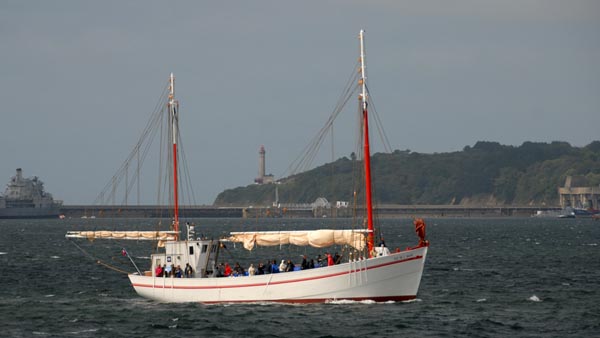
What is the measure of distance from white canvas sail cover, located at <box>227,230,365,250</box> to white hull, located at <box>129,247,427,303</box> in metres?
2.32

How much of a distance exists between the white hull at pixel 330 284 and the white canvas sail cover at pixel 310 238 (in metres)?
2.32

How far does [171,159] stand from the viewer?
220 ft

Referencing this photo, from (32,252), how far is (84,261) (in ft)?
63.8

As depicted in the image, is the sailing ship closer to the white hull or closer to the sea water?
the white hull

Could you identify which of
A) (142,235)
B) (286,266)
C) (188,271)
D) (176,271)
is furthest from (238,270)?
(142,235)

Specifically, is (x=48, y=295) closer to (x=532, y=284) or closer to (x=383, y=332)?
(x=383, y=332)

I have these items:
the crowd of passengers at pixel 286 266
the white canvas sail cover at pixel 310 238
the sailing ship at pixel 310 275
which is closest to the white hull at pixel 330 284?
the sailing ship at pixel 310 275

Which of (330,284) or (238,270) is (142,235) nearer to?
(238,270)

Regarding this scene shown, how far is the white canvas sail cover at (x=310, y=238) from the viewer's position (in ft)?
194

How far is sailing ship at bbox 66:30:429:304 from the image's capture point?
56.6 meters

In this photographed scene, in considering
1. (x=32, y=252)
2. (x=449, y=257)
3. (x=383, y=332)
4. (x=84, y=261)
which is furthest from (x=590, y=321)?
(x=32, y=252)

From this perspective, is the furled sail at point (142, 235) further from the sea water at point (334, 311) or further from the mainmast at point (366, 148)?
the mainmast at point (366, 148)

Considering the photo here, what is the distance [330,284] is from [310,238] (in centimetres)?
510

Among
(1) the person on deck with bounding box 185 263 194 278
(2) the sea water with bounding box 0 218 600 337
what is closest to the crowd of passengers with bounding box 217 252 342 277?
(2) the sea water with bounding box 0 218 600 337
